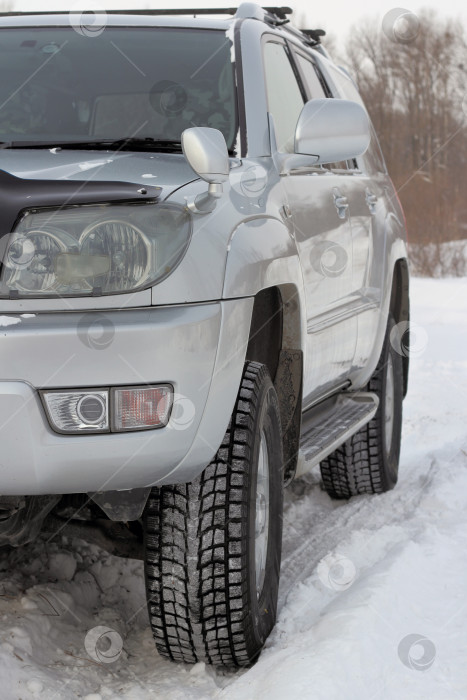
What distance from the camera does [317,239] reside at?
3486 millimetres

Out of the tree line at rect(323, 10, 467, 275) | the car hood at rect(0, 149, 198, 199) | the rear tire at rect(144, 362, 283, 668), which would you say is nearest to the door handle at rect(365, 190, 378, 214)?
the car hood at rect(0, 149, 198, 199)

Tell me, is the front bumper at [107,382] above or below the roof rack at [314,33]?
below

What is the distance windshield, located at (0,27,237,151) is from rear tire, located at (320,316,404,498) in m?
1.96

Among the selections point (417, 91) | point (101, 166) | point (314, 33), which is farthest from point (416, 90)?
point (101, 166)

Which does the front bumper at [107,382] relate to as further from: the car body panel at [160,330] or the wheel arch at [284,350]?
the wheel arch at [284,350]

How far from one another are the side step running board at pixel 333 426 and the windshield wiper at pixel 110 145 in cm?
109

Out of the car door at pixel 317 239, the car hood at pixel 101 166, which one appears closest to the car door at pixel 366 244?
the car door at pixel 317 239

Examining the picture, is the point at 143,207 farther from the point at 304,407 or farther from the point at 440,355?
the point at 440,355

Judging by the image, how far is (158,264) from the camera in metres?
2.33

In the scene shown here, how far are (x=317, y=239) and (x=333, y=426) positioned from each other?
77 cm

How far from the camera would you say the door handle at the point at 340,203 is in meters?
3.88

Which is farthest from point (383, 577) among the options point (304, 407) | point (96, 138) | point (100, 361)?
point (96, 138)

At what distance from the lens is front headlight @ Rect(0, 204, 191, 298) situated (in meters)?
Answer: 2.27

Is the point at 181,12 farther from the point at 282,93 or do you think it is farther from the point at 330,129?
the point at 330,129
